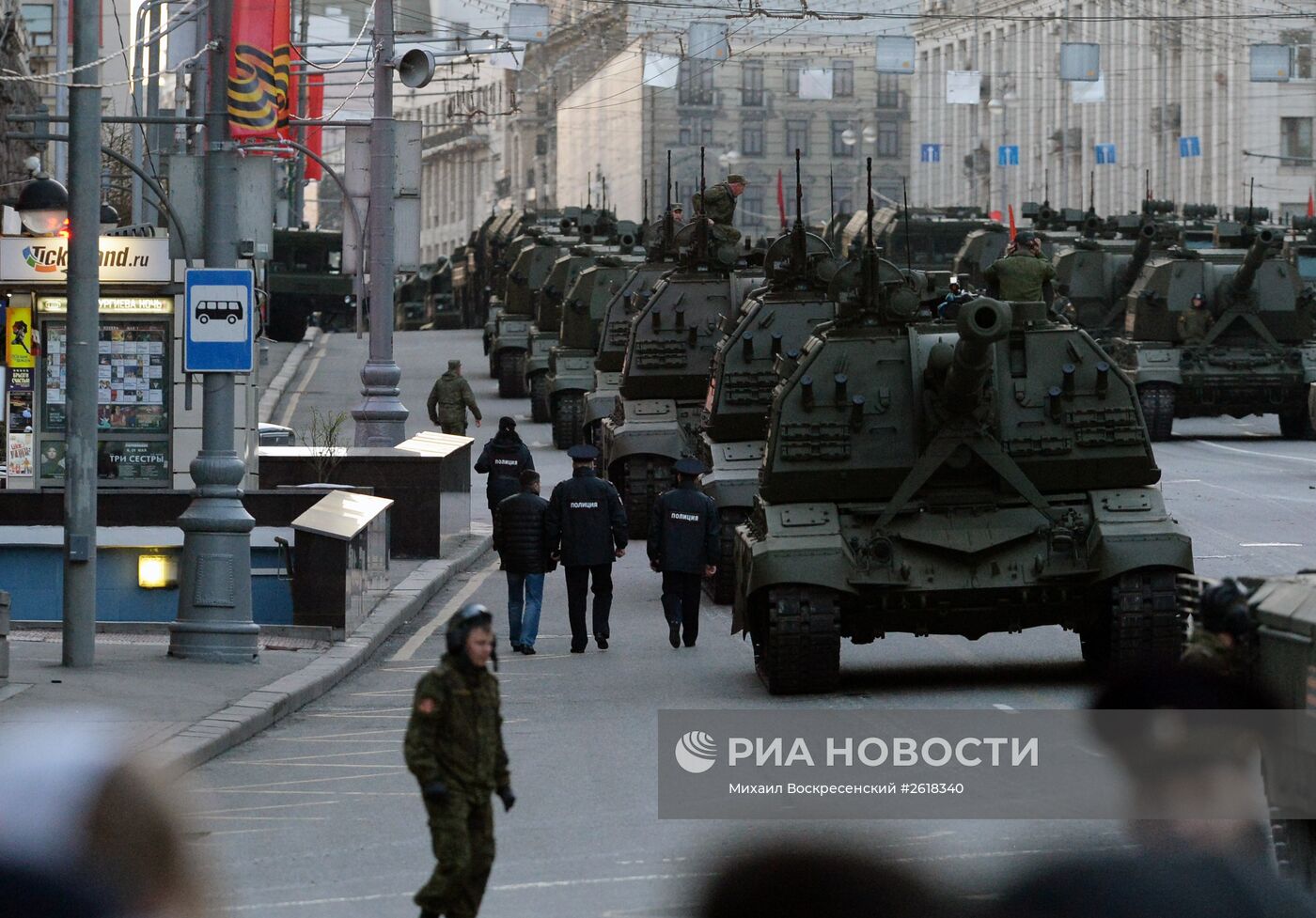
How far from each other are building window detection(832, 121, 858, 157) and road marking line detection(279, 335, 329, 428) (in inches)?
1670

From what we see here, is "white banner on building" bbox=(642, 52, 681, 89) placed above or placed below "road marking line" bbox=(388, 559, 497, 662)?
above

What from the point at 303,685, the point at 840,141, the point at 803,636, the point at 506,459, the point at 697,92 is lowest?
the point at 303,685

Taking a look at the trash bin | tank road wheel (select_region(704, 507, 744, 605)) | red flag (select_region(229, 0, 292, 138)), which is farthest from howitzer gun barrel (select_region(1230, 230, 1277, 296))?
the trash bin

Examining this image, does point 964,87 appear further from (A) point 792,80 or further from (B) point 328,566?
(A) point 792,80

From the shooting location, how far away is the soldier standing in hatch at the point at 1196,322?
117 ft

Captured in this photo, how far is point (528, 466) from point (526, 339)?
19379 millimetres

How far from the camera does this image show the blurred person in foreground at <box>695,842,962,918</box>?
6832mm

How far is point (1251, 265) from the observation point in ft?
116

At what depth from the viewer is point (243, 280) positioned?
54.6ft

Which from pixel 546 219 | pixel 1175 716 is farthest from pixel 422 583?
pixel 546 219

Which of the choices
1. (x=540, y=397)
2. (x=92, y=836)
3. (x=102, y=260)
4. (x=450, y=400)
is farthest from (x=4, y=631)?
(x=540, y=397)

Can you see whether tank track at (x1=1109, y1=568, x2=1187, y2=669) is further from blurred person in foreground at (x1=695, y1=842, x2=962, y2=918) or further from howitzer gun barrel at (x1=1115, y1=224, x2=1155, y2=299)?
howitzer gun barrel at (x1=1115, y1=224, x2=1155, y2=299)

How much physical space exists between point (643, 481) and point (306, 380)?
2415 cm

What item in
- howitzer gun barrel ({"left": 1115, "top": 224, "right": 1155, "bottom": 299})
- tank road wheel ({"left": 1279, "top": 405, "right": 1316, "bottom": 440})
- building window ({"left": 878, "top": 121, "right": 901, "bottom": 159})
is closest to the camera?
tank road wheel ({"left": 1279, "top": 405, "right": 1316, "bottom": 440})
